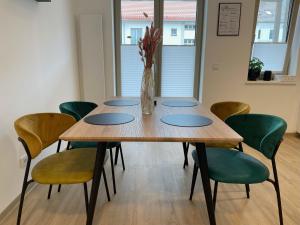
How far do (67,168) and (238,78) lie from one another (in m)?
2.98

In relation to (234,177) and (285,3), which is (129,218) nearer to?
(234,177)

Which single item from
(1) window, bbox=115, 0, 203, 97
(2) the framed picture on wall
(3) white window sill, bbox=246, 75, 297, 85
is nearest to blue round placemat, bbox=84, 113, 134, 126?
(1) window, bbox=115, 0, 203, 97

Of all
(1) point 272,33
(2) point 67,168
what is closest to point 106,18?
(2) point 67,168

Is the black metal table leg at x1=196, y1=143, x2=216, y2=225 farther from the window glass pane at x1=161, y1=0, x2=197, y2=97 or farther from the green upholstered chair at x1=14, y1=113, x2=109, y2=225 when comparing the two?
the window glass pane at x1=161, y1=0, x2=197, y2=97

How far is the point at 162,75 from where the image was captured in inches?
154

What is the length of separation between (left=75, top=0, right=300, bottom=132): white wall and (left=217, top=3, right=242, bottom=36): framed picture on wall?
6 centimetres

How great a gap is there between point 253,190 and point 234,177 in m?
0.90

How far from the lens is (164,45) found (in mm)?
3756

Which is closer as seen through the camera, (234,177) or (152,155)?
(234,177)

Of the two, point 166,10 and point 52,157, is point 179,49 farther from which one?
point 52,157

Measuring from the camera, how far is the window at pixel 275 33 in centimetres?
364

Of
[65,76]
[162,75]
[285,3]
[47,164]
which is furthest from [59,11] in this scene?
[285,3]

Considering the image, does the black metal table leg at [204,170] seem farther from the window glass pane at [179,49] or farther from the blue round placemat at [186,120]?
the window glass pane at [179,49]

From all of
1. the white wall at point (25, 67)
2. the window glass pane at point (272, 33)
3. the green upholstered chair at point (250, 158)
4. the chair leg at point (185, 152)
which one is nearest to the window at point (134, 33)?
the white wall at point (25, 67)
